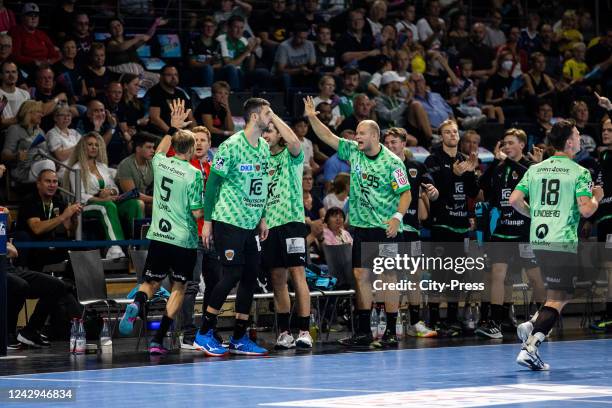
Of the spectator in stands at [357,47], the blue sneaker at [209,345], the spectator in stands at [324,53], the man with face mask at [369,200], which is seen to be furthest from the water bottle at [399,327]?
the spectator in stands at [357,47]

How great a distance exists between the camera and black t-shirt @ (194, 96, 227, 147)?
17328 mm

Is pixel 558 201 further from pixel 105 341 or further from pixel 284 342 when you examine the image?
pixel 105 341

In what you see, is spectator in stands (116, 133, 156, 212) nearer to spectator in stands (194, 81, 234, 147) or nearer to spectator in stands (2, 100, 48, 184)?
spectator in stands (2, 100, 48, 184)

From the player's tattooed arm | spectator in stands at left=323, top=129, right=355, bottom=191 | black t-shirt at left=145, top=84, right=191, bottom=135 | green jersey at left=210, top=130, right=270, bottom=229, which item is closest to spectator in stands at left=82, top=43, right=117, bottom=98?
black t-shirt at left=145, top=84, right=191, bottom=135

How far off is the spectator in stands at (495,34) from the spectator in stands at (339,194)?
754 cm

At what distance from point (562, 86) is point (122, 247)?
32.5 feet

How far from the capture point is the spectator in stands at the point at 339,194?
16078 millimetres

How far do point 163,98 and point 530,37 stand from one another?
8770 millimetres

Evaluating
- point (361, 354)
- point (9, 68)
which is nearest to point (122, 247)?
point (9, 68)

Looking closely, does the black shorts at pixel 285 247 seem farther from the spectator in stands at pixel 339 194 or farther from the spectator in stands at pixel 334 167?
the spectator in stands at pixel 334 167

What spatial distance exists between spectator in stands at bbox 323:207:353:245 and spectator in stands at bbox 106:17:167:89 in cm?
418

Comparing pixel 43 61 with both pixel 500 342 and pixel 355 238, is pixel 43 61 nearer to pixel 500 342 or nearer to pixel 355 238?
pixel 355 238

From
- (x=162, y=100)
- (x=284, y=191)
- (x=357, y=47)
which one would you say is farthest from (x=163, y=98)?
(x=284, y=191)

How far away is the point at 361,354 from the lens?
39.6 ft
